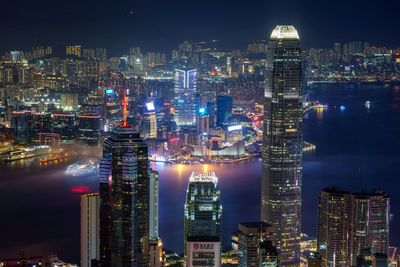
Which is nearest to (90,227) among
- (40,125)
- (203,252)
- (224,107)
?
(203,252)

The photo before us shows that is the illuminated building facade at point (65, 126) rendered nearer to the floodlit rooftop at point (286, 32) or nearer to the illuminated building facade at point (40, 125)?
the illuminated building facade at point (40, 125)

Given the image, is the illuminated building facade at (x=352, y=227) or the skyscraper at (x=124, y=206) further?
the illuminated building facade at (x=352, y=227)

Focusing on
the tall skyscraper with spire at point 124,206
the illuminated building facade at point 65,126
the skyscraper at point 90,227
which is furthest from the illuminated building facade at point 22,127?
the tall skyscraper with spire at point 124,206

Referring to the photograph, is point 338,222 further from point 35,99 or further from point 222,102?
point 35,99

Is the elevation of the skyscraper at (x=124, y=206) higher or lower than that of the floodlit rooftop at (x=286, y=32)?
lower

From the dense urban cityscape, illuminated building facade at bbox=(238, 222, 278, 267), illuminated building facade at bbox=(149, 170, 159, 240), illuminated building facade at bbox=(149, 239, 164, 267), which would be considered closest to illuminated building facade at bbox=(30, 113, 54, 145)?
the dense urban cityscape

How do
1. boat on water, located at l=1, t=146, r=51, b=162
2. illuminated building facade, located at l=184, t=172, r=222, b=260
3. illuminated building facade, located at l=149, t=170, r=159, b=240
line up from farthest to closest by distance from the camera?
boat on water, located at l=1, t=146, r=51, b=162 → illuminated building facade, located at l=149, t=170, r=159, b=240 → illuminated building facade, located at l=184, t=172, r=222, b=260

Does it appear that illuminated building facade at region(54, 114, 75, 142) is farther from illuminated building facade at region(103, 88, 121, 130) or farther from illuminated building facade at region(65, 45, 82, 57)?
illuminated building facade at region(65, 45, 82, 57)
